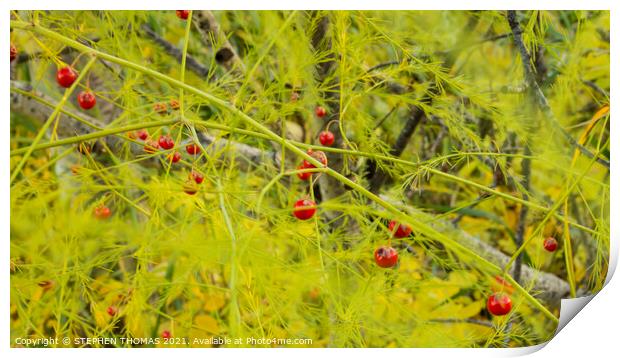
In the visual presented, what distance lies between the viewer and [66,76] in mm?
854

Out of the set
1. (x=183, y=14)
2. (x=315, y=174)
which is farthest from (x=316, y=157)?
(x=183, y=14)

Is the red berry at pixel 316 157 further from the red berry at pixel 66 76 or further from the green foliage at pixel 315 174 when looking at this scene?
the red berry at pixel 66 76

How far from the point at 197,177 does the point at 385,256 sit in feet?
0.79

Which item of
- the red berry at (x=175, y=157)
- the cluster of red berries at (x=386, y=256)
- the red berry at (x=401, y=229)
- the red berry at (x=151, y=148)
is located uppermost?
the red berry at (x=151, y=148)

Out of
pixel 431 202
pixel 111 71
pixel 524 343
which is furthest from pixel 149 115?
pixel 524 343

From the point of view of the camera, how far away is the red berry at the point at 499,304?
88 cm

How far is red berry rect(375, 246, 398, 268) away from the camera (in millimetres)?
846

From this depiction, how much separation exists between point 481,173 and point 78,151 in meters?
0.54

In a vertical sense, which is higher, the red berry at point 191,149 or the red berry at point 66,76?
the red berry at point 66,76

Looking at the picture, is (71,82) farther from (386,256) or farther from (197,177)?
(386,256)

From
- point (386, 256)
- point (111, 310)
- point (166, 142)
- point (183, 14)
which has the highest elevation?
point (183, 14)

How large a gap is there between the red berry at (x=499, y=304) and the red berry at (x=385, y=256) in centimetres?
14

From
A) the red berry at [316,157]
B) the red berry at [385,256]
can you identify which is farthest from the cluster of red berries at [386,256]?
the red berry at [316,157]

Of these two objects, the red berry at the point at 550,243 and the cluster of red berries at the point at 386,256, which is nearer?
the cluster of red berries at the point at 386,256
